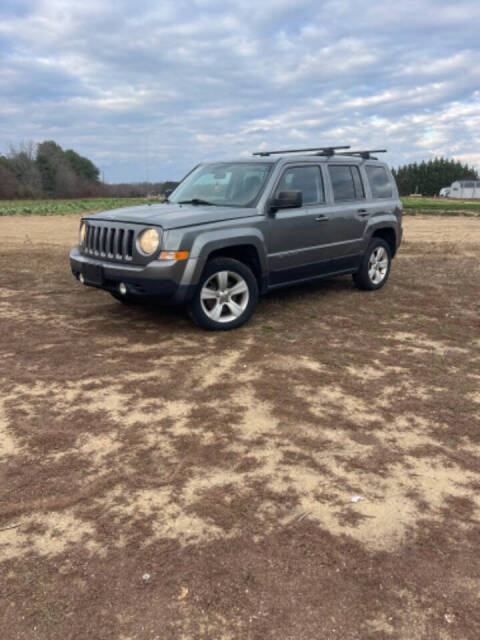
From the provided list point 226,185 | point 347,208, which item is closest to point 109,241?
point 226,185

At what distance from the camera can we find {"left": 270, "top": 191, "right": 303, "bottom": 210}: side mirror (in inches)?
223

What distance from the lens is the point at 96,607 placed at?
2.02 metres

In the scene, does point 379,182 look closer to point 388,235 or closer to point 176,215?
point 388,235

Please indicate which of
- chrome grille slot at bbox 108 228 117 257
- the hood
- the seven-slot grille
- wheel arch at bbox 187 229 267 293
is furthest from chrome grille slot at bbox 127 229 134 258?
wheel arch at bbox 187 229 267 293

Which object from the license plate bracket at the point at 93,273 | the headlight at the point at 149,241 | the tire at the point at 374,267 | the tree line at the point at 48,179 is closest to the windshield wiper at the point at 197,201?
the headlight at the point at 149,241

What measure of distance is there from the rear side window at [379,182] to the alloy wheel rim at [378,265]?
82 cm

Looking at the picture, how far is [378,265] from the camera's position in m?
7.94

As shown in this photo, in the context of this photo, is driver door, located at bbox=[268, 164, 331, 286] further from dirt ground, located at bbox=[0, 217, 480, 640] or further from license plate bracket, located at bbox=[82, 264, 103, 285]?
license plate bracket, located at bbox=[82, 264, 103, 285]

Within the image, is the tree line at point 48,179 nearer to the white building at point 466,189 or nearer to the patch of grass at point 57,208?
the patch of grass at point 57,208

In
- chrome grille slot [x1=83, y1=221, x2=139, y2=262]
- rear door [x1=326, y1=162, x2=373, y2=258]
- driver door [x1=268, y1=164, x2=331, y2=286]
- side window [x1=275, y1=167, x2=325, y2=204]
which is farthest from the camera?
rear door [x1=326, y1=162, x2=373, y2=258]

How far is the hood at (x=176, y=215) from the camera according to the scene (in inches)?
203

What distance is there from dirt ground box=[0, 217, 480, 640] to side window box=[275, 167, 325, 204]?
189 cm

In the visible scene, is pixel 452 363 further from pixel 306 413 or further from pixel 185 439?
pixel 185 439

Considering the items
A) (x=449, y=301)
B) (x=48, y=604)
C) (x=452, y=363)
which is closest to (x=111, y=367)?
(x=48, y=604)
